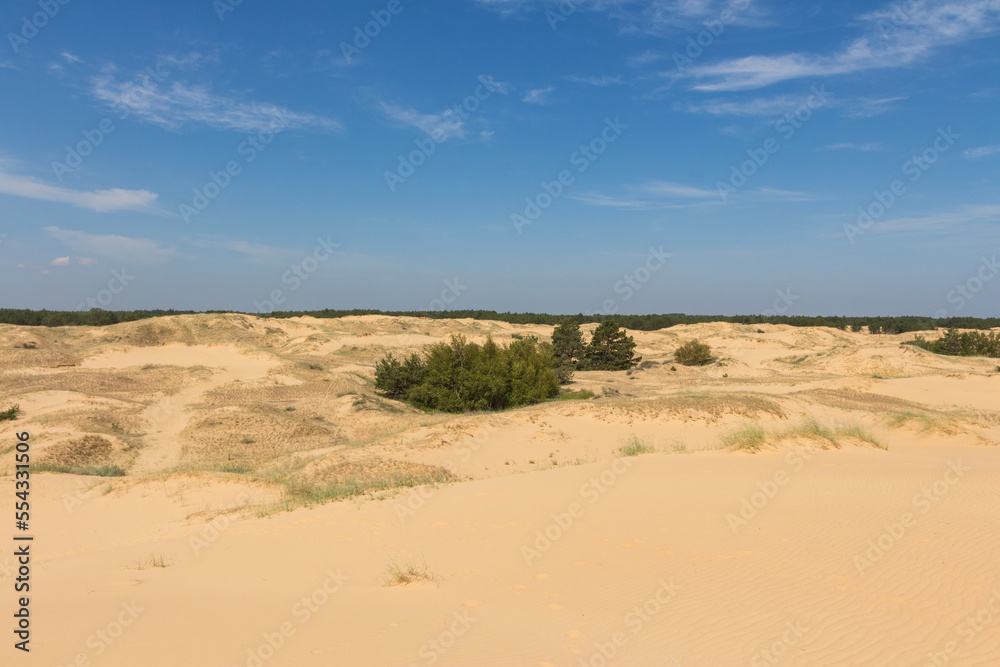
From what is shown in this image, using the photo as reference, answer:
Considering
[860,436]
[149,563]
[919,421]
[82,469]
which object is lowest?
[82,469]

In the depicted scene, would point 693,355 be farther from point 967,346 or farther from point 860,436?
point 860,436

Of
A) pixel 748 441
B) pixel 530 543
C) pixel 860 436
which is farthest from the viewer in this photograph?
pixel 860 436

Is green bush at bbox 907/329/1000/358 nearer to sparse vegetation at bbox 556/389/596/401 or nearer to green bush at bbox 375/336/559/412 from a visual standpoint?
sparse vegetation at bbox 556/389/596/401

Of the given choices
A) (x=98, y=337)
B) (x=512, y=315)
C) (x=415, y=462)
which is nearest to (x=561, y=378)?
(x=415, y=462)

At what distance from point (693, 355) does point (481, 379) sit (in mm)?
22117

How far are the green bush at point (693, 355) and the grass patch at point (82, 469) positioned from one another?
33.1 m

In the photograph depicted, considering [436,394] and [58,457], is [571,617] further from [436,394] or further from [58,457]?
[436,394]

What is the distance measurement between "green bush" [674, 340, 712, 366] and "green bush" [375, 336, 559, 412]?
18299 mm

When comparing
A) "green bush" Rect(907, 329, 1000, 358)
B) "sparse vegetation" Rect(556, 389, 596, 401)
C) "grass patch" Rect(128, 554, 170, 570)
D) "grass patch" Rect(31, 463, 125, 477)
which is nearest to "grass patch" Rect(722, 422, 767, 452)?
"grass patch" Rect(128, 554, 170, 570)

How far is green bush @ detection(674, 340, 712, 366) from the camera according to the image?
129 ft

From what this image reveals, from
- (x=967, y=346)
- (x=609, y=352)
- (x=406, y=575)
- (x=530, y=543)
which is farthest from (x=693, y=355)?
(x=406, y=575)

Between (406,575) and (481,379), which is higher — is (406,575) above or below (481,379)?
below

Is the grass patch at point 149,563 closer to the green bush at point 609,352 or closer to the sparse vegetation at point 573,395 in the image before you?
the sparse vegetation at point 573,395

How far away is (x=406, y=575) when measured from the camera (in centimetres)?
585
